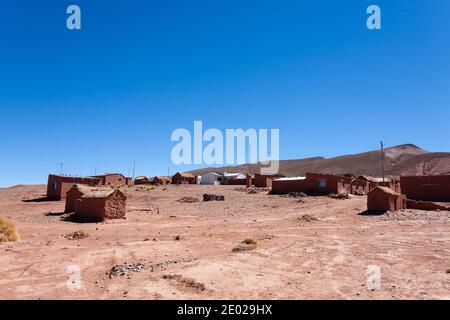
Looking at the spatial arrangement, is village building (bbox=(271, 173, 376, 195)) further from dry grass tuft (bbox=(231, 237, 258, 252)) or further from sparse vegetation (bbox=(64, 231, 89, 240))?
sparse vegetation (bbox=(64, 231, 89, 240))

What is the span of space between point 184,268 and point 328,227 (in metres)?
13.0

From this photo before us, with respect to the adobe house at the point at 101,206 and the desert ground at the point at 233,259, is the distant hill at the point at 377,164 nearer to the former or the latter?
the adobe house at the point at 101,206

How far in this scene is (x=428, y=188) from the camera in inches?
1437

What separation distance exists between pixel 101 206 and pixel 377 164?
115554 mm

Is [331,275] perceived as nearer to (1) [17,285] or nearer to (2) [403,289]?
(2) [403,289]

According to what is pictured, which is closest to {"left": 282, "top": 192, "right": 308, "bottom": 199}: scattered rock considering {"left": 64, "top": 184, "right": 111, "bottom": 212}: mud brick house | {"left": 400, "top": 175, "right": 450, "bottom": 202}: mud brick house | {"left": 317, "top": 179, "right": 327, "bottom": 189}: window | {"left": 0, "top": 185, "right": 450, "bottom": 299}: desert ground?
{"left": 317, "top": 179, "right": 327, "bottom": 189}: window

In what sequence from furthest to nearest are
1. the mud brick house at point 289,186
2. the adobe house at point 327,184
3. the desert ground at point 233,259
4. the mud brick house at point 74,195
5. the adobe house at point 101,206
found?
1. the mud brick house at point 289,186
2. the adobe house at point 327,184
3. the mud brick house at point 74,195
4. the adobe house at point 101,206
5. the desert ground at point 233,259

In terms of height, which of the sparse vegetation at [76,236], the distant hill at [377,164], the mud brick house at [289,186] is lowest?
the sparse vegetation at [76,236]

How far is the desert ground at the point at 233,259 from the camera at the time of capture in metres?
9.04

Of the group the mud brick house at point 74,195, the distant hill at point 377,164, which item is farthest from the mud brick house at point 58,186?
the distant hill at point 377,164

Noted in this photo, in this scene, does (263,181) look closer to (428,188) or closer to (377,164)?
(428,188)

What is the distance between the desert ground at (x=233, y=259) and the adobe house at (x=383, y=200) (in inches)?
62.5

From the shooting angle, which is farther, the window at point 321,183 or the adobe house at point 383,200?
the window at point 321,183

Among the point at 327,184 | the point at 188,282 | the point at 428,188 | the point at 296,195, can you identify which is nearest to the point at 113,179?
the point at 296,195
